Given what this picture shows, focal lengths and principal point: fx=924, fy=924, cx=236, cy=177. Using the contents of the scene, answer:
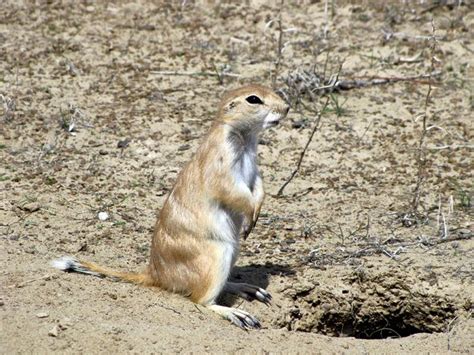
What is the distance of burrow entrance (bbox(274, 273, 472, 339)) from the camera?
22.6 feet

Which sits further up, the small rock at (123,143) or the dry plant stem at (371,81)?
the dry plant stem at (371,81)

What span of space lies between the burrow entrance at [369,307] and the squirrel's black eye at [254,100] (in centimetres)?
143

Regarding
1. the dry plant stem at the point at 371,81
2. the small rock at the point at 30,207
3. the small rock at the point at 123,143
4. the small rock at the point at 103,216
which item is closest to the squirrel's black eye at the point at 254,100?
the small rock at the point at 103,216

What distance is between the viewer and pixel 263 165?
870cm

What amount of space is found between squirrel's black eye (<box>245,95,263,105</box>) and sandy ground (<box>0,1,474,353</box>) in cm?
134

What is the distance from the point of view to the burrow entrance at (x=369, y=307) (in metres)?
6.90

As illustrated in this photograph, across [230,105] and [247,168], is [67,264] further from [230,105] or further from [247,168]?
[230,105]

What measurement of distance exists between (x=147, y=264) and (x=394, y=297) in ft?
6.24

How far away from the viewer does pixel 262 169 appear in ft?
28.3

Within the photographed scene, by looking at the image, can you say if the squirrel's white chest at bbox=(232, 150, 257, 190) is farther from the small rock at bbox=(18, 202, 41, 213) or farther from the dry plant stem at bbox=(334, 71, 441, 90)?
the dry plant stem at bbox=(334, 71, 441, 90)

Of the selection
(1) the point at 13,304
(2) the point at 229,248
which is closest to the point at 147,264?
(2) the point at 229,248

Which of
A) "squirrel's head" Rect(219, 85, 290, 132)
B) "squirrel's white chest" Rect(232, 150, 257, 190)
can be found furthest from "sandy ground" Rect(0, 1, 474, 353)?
"squirrel's head" Rect(219, 85, 290, 132)

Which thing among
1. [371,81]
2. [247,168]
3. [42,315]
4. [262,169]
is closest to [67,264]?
[42,315]

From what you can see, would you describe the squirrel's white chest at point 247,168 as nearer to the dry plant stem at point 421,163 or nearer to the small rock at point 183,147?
the dry plant stem at point 421,163
